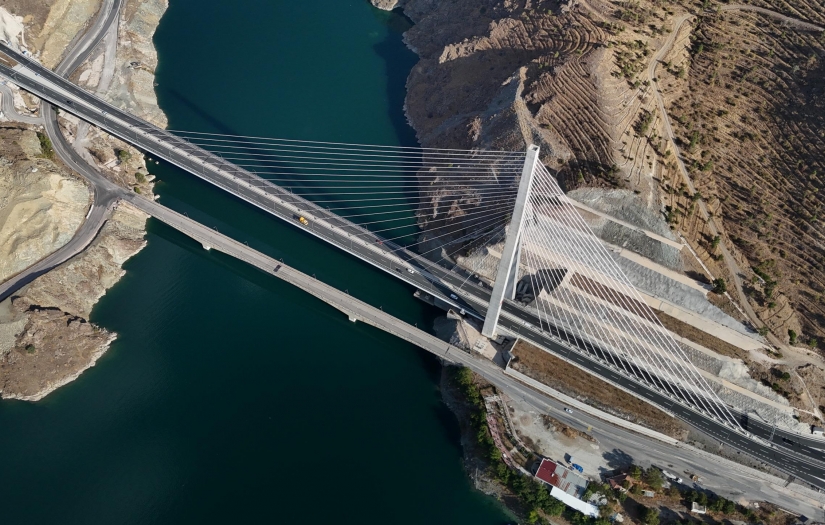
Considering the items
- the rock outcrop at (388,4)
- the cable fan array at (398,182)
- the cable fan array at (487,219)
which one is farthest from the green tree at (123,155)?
the rock outcrop at (388,4)

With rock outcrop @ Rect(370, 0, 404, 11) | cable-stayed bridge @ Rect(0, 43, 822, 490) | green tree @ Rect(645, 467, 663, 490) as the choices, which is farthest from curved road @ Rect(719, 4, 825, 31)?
green tree @ Rect(645, 467, 663, 490)

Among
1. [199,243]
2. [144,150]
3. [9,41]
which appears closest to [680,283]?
[199,243]

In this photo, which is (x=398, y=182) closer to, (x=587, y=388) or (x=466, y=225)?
(x=466, y=225)

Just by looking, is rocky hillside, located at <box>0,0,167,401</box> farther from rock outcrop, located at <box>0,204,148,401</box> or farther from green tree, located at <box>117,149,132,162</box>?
green tree, located at <box>117,149,132,162</box>

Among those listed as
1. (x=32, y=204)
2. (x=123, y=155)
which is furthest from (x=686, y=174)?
(x=32, y=204)

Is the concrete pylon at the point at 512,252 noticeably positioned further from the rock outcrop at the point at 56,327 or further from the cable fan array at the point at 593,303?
the rock outcrop at the point at 56,327

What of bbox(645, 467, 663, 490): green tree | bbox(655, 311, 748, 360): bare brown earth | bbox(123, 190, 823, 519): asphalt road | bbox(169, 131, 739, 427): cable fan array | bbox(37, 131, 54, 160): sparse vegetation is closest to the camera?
bbox(645, 467, 663, 490): green tree

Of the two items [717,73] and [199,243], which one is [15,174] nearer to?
[199,243]
